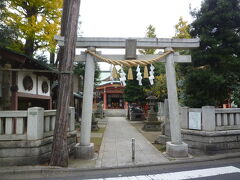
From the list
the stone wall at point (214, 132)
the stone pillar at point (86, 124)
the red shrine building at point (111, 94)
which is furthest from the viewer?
the red shrine building at point (111, 94)

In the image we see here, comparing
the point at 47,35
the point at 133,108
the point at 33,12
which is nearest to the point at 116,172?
the point at 47,35

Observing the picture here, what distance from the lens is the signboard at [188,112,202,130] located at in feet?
24.8

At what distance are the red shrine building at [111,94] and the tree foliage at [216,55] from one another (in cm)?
2818

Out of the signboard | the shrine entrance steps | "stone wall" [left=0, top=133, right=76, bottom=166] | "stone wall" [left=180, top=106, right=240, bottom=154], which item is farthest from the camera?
the shrine entrance steps

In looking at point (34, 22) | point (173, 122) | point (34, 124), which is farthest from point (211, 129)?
point (34, 22)

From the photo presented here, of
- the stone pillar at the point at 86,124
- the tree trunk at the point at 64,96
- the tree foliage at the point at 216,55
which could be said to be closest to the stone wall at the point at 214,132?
the tree foliage at the point at 216,55

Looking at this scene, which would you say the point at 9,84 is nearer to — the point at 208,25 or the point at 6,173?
the point at 6,173

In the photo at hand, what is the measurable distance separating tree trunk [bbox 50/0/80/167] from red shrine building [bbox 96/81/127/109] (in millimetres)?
29875

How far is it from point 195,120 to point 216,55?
2.78 meters

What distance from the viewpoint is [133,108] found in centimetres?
2700

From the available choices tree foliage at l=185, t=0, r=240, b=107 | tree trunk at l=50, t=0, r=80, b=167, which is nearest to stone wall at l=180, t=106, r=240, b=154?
tree foliage at l=185, t=0, r=240, b=107

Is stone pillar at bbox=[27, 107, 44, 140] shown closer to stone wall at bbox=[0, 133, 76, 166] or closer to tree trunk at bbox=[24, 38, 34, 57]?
stone wall at bbox=[0, 133, 76, 166]

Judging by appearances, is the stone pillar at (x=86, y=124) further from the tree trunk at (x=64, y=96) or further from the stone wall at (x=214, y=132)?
the stone wall at (x=214, y=132)

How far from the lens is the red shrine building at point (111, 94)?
37.1 meters
